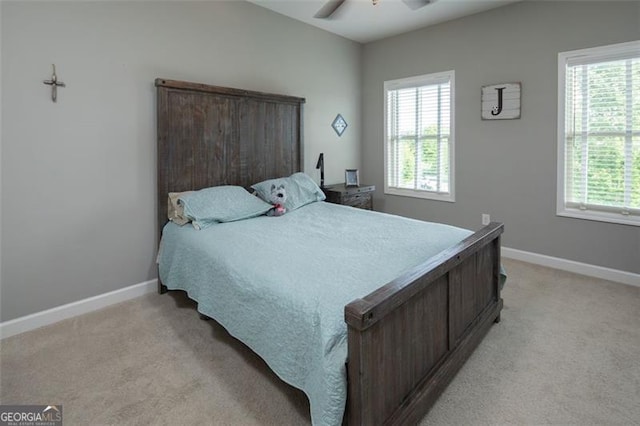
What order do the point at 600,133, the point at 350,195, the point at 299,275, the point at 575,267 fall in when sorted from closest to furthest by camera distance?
the point at 299,275, the point at 600,133, the point at 575,267, the point at 350,195

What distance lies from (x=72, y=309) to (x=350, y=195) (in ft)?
9.11

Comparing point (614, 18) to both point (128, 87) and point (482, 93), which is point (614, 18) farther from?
point (128, 87)

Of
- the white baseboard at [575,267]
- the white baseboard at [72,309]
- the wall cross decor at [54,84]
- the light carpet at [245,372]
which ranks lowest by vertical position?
the light carpet at [245,372]

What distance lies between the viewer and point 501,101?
369 cm

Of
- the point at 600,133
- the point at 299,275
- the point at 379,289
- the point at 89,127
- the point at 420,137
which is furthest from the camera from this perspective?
the point at 420,137

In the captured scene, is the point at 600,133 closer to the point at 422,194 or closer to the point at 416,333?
the point at 422,194

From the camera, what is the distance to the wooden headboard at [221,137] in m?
2.97

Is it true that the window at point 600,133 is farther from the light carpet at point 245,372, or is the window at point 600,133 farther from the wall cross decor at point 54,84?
the wall cross decor at point 54,84

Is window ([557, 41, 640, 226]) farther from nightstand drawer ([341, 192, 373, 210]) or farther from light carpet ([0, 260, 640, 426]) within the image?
nightstand drawer ([341, 192, 373, 210])

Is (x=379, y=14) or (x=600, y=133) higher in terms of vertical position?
(x=379, y=14)

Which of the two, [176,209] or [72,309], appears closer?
[72,309]

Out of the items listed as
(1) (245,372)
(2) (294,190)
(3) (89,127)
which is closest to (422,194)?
(2) (294,190)

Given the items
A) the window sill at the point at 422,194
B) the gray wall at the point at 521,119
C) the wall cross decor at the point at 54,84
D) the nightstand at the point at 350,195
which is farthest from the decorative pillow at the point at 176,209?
the gray wall at the point at 521,119

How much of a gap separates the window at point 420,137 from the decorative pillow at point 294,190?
1.53 meters
